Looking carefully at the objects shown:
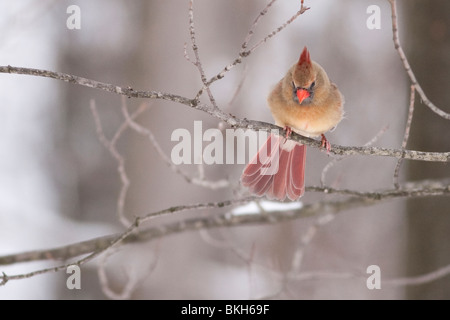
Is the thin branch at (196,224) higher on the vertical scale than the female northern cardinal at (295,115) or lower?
lower

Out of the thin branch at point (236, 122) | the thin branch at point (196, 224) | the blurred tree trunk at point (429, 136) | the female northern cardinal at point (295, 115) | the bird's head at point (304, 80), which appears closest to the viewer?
the thin branch at point (236, 122)

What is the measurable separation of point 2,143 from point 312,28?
3953 mm

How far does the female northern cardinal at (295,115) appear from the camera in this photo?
2.83 meters

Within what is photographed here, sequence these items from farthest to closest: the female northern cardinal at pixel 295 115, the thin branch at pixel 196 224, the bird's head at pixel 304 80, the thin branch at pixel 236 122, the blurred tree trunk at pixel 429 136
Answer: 1. the blurred tree trunk at pixel 429 136
2. the thin branch at pixel 196 224
3. the female northern cardinal at pixel 295 115
4. the bird's head at pixel 304 80
5. the thin branch at pixel 236 122

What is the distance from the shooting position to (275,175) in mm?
2943

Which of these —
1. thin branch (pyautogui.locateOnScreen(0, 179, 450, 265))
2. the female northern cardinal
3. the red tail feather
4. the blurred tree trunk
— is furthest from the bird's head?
→ the blurred tree trunk

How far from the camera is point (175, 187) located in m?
5.18

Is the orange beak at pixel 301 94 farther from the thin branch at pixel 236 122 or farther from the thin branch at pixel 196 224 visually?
the thin branch at pixel 196 224

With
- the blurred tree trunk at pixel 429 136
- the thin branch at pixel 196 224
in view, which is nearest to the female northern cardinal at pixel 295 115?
the thin branch at pixel 196 224

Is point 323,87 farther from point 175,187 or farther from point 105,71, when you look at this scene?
point 105,71

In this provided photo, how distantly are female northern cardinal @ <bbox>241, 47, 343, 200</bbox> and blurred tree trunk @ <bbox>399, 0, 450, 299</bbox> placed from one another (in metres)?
1.15

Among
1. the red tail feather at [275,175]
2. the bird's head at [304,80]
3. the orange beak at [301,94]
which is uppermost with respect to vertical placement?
the bird's head at [304,80]

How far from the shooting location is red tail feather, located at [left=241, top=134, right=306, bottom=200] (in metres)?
2.85
